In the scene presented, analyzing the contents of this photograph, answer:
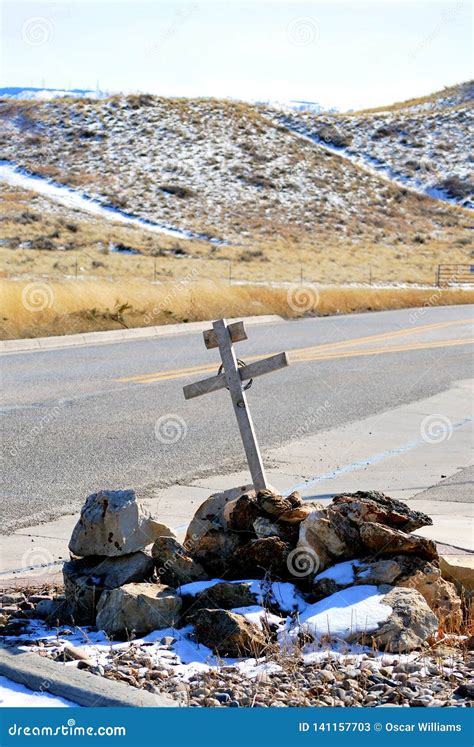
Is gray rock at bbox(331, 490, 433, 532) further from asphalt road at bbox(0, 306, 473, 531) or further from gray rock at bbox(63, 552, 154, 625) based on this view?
asphalt road at bbox(0, 306, 473, 531)

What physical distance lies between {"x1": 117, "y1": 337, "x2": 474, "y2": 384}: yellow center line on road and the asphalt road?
0.03 meters

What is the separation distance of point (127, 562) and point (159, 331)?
17689mm

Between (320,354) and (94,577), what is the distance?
13614 mm

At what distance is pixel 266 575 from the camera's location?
5.23 m

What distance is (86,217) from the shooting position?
205 feet

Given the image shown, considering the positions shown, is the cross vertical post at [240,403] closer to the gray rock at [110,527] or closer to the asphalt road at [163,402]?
the gray rock at [110,527]

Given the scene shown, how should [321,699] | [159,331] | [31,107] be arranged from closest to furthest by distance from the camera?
1. [321,699]
2. [159,331]
3. [31,107]

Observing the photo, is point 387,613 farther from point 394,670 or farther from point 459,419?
point 459,419

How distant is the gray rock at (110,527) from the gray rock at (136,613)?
0.41m

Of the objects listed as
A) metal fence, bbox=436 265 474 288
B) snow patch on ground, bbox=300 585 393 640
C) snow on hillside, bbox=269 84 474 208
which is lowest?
snow patch on ground, bbox=300 585 393 640

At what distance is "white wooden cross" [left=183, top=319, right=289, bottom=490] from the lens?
5.78 metres

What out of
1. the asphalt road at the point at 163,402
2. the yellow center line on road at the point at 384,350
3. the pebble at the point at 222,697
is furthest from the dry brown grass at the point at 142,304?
the pebble at the point at 222,697

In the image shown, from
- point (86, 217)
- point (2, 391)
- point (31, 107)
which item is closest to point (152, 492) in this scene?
point (2, 391)

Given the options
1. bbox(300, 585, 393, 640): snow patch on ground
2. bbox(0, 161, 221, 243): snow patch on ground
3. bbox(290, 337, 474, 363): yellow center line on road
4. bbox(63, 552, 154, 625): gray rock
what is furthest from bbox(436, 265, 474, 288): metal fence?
bbox(300, 585, 393, 640): snow patch on ground
